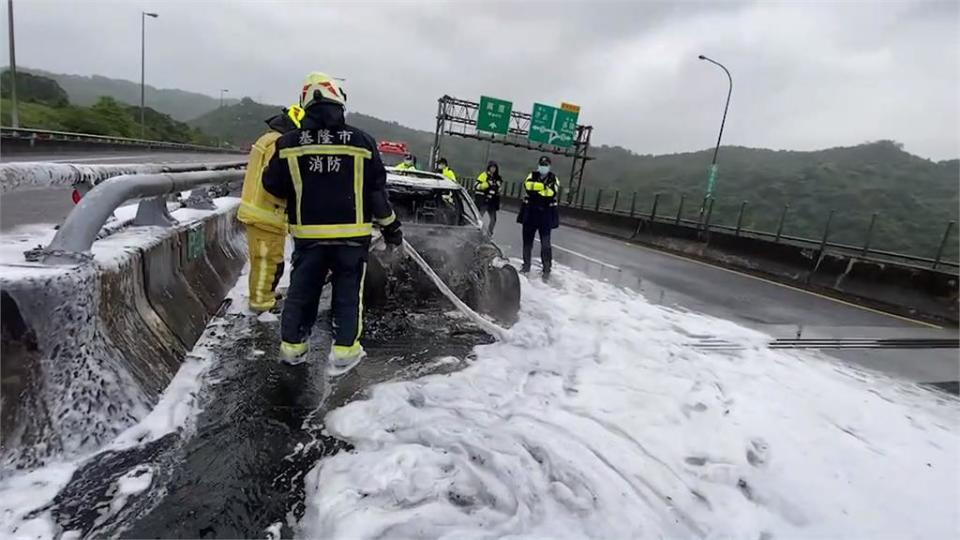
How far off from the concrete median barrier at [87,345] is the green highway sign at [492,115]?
81.5 ft

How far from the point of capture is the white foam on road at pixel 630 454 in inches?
89.1

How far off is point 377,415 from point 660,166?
295 feet

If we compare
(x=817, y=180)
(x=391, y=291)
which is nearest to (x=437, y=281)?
(x=391, y=291)

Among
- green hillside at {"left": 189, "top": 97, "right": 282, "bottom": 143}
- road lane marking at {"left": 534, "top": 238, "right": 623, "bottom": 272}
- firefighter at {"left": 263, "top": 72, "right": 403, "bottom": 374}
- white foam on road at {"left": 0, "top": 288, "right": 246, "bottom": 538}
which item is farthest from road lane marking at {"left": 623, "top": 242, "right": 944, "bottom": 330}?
green hillside at {"left": 189, "top": 97, "right": 282, "bottom": 143}

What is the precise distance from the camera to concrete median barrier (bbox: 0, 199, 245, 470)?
6.48 ft

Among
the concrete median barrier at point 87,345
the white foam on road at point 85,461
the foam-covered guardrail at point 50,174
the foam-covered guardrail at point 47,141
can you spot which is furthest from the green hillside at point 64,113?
the white foam on road at point 85,461

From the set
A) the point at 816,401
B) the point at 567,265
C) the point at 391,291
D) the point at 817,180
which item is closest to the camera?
the point at 816,401

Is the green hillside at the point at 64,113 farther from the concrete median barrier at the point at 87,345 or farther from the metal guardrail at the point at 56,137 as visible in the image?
the concrete median barrier at the point at 87,345

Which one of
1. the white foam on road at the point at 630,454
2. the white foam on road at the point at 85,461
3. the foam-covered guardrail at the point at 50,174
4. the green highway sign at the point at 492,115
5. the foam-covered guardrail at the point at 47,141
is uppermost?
the green highway sign at the point at 492,115

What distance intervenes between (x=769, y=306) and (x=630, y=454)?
655 centimetres

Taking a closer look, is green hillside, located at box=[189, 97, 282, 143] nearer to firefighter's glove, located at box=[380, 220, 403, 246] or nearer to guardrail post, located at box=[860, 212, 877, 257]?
guardrail post, located at box=[860, 212, 877, 257]

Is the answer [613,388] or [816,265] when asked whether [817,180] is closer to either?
[816,265]

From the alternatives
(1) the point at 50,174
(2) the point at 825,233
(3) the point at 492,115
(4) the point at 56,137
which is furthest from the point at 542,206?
(4) the point at 56,137

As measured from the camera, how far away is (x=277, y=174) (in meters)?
3.35
